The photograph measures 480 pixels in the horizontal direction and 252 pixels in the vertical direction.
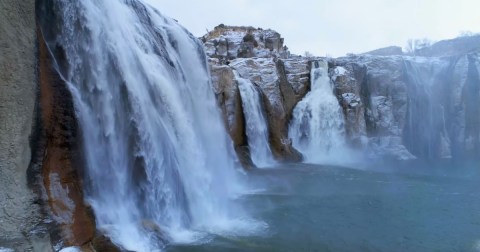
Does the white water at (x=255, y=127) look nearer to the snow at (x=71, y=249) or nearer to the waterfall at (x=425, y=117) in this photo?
the waterfall at (x=425, y=117)

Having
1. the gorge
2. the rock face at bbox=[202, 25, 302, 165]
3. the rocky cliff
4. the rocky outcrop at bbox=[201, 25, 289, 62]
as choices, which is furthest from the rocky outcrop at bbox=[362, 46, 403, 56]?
the gorge

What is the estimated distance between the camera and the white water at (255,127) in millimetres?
16844

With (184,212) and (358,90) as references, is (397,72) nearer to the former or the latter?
(358,90)

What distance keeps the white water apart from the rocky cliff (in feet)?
8.40

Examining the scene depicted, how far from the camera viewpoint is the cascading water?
610cm

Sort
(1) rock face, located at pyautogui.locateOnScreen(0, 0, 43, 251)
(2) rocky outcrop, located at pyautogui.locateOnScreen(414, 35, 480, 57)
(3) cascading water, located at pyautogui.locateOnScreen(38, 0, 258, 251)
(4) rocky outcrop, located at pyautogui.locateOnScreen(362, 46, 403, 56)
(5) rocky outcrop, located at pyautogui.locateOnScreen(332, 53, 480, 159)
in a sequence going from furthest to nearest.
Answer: (4) rocky outcrop, located at pyautogui.locateOnScreen(362, 46, 403, 56) < (2) rocky outcrop, located at pyautogui.locateOnScreen(414, 35, 480, 57) < (5) rocky outcrop, located at pyautogui.locateOnScreen(332, 53, 480, 159) < (3) cascading water, located at pyautogui.locateOnScreen(38, 0, 258, 251) < (1) rock face, located at pyautogui.locateOnScreen(0, 0, 43, 251)

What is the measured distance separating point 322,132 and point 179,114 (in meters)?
13.2

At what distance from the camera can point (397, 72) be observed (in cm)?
2294

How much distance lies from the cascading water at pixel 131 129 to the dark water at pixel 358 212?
96 centimetres

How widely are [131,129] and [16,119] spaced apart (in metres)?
2.52

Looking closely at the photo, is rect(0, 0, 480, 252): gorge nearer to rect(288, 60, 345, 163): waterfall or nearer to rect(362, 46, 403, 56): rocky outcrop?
rect(288, 60, 345, 163): waterfall

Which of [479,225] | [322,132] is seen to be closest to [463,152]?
[322,132]

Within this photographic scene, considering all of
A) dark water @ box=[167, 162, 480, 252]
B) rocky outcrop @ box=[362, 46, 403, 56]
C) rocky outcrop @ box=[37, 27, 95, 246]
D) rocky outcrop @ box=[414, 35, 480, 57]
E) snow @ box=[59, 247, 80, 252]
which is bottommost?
dark water @ box=[167, 162, 480, 252]

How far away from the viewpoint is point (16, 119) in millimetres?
4734
